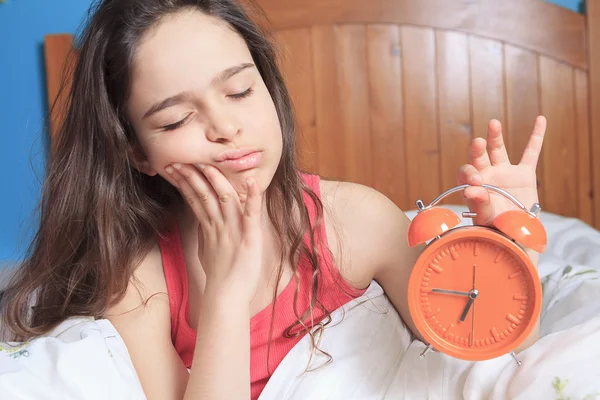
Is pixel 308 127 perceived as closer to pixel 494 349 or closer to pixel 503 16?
pixel 503 16

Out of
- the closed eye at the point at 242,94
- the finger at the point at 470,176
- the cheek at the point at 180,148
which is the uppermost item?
the closed eye at the point at 242,94

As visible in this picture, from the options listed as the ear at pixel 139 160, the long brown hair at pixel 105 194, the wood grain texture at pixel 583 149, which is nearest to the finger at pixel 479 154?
the long brown hair at pixel 105 194

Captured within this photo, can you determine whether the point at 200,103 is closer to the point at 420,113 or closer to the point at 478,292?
the point at 478,292

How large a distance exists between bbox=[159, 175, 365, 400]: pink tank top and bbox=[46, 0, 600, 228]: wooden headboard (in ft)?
3.29

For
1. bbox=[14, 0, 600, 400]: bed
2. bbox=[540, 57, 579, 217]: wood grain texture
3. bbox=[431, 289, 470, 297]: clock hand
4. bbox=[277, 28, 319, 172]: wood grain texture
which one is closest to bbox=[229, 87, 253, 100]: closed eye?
bbox=[431, 289, 470, 297]: clock hand

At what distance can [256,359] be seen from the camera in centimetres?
121

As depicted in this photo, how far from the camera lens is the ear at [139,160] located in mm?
1158

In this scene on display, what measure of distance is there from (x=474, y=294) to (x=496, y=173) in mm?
198

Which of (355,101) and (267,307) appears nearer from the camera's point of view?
(267,307)

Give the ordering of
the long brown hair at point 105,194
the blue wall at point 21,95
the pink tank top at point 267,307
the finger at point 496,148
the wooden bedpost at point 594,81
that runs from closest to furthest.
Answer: the finger at point 496,148
the long brown hair at point 105,194
the pink tank top at point 267,307
the wooden bedpost at point 594,81
the blue wall at point 21,95

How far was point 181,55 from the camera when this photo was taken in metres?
1.01

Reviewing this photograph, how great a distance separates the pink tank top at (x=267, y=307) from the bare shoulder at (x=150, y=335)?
0.04 meters

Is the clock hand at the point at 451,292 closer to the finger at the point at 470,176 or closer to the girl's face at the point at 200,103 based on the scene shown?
the finger at the point at 470,176

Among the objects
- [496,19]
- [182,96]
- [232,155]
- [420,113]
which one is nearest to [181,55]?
[182,96]
